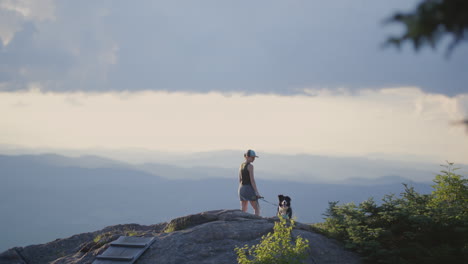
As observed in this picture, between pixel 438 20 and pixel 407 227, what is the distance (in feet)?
29.5

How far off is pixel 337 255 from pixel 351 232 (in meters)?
0.69

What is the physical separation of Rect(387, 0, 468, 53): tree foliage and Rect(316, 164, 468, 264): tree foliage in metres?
7.61

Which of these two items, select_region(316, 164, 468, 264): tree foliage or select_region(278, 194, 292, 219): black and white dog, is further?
select_region(278, 194, 292, 219): black and white dog

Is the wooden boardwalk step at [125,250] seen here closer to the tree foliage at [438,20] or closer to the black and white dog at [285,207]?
the black and white dog at [285,207]

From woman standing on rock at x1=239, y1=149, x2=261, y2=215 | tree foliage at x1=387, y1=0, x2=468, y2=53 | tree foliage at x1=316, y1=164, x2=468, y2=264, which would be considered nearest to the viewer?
tree foliage at x1=387, y1=0, x2=468, y2=53

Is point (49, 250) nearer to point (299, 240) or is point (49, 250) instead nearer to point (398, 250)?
point (299, 240)

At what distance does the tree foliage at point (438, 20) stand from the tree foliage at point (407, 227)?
761cm

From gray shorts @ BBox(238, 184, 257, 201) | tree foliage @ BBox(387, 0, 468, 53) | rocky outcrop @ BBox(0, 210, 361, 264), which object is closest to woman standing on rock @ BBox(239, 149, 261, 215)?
gray shorts @ BBox(238, 184, 257, 201)

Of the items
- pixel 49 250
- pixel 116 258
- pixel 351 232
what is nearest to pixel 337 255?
pixel 351 232

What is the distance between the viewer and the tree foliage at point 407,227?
9945mm

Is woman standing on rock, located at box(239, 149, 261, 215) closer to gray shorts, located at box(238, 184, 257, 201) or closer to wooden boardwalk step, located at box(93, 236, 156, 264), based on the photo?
gray shorts, located at box(238, 184, 257, 201)

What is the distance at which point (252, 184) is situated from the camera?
14203 millimetres

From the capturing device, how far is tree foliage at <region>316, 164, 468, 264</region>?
9.95 metres

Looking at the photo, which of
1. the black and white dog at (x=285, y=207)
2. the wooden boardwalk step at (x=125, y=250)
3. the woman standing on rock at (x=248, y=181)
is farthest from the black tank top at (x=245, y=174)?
the wooden boardwalk step at (x=125, y=250)
